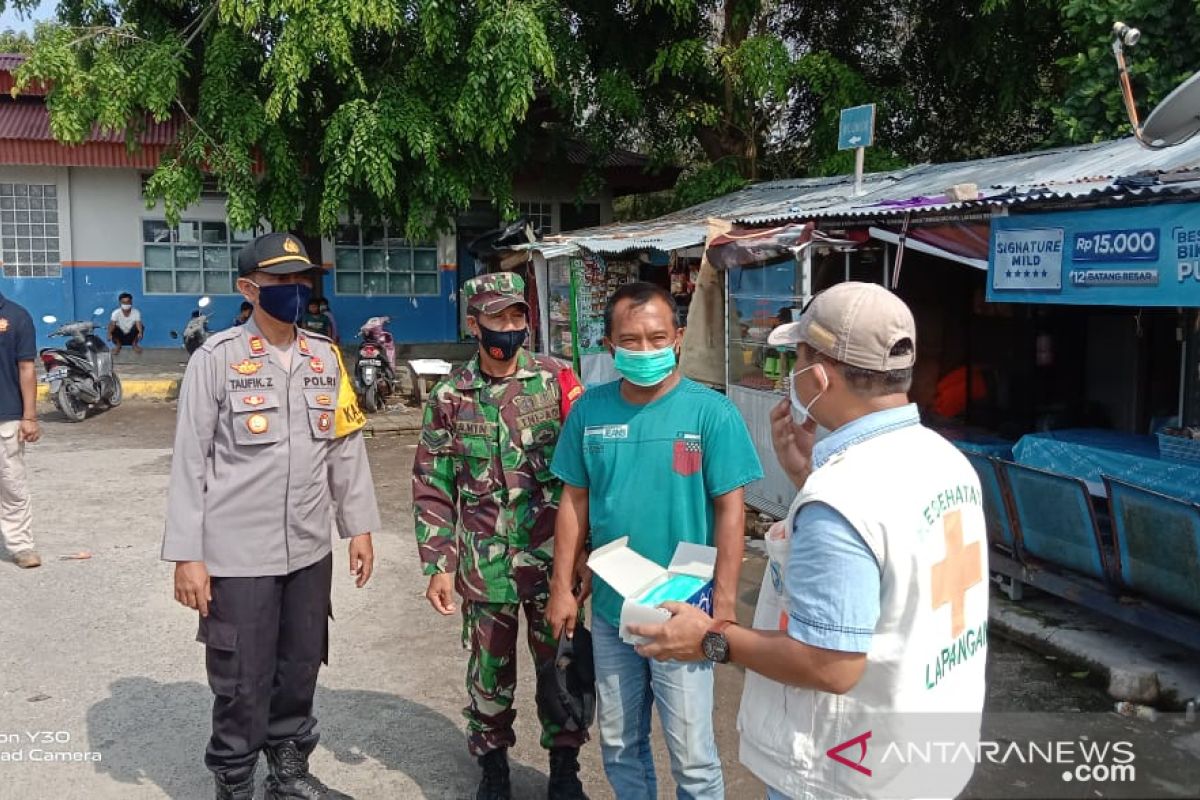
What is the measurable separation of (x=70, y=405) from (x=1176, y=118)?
11604 mm

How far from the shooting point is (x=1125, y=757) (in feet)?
12.0

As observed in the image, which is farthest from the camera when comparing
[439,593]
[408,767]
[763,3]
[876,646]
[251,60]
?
[763,3]

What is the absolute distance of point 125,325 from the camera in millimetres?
15820

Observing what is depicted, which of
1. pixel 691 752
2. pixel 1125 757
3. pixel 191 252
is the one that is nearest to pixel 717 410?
pixel 691 752

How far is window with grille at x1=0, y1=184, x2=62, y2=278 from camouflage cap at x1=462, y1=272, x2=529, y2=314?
16092mm

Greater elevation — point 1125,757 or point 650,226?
point 650,226

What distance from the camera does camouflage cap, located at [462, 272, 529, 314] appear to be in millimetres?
3055

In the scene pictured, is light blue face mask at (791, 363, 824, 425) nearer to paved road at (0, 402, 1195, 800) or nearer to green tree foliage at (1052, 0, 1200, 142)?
paved road at (0, 402, 1195, 800)

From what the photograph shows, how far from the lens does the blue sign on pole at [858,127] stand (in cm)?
698

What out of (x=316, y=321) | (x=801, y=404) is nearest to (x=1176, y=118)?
(x=801, y=404)

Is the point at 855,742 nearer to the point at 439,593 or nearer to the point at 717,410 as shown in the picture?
the point at 717,410

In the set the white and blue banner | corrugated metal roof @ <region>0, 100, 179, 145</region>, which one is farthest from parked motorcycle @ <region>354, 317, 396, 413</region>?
the white and blue banner

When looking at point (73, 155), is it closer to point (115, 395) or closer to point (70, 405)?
point (115, 395)

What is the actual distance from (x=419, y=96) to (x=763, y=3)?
4712 millimetres
